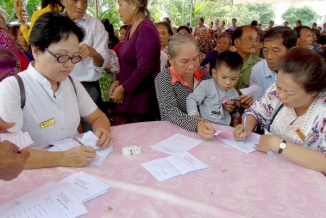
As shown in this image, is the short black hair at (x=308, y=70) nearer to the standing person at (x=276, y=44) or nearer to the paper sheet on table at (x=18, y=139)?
the standing person at (x=276, y=44)

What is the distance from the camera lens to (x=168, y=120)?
2.03 meters

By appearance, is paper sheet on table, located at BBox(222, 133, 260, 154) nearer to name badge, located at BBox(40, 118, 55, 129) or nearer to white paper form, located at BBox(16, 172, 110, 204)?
white paper form, located at BBox(16, 172, 110, 204)

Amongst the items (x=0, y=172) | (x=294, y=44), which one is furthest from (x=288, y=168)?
(x=294, y=44)

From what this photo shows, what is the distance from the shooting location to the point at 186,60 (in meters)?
2.08

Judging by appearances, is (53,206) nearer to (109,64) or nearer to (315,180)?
(315,180)

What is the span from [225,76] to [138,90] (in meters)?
0.74

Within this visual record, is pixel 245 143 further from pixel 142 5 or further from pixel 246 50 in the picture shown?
pixel 246 50

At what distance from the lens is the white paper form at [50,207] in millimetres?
962

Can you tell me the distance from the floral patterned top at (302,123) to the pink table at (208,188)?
0.64 ft

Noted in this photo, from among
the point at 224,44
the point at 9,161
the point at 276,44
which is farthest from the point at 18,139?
the point at 224,44

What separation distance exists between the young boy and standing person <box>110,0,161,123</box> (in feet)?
1.51

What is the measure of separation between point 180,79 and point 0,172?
1452mm

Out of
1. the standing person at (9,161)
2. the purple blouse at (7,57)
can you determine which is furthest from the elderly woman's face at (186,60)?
the standing person at (9,161)

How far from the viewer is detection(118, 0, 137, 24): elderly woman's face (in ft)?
7.59
